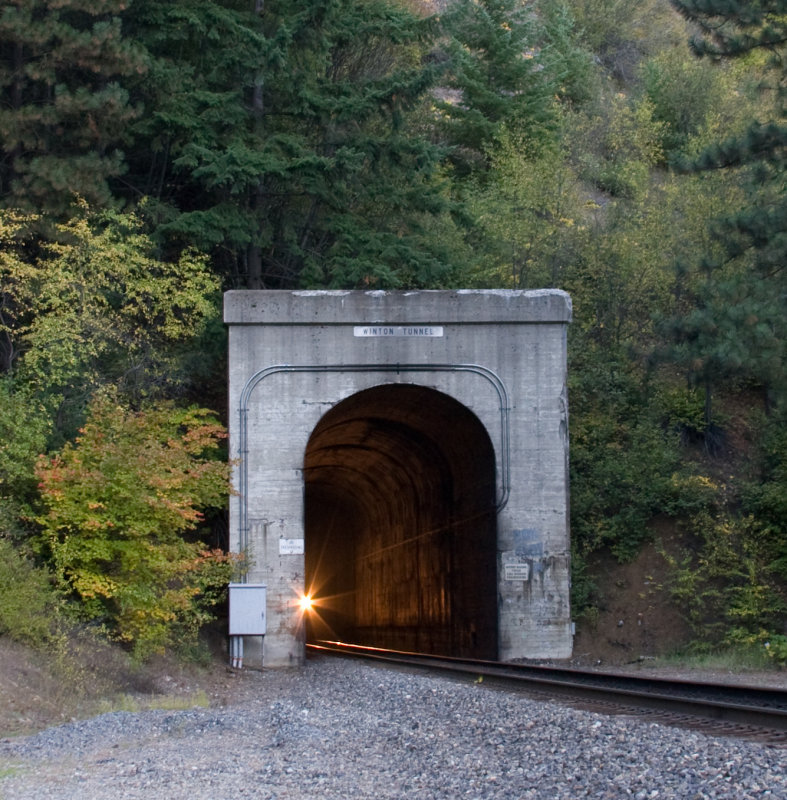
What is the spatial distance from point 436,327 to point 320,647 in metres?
13.1

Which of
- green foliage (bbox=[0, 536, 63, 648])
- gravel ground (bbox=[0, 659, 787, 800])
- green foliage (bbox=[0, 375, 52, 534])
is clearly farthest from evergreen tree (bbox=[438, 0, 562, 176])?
gravel ground (bbox=[0, 659, 787, 800])

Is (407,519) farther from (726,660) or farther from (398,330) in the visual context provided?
(726,660)

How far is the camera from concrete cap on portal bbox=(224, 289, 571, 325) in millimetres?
20406

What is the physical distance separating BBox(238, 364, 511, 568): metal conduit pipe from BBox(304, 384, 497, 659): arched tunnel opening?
1.26ft

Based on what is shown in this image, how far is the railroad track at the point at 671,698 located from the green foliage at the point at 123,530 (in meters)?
4.71

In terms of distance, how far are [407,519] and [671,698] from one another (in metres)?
18.8

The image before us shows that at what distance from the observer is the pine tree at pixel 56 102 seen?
20.4m

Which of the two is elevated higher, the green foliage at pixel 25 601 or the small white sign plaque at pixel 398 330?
the small white sign plaque at pixel 398 330

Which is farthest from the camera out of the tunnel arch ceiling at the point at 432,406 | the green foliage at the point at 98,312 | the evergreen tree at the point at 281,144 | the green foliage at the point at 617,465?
the evergreen tree at the point at 281,144

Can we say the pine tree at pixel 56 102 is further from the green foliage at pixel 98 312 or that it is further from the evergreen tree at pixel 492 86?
the evergreen tree at pixel 492 86

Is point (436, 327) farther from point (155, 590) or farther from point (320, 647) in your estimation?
point (320, 647)

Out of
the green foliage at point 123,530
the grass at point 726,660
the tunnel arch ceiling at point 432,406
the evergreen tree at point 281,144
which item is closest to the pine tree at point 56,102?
the evergreen tree at point 281,144

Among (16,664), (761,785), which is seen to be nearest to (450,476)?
(16,664)

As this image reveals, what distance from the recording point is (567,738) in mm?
8367
